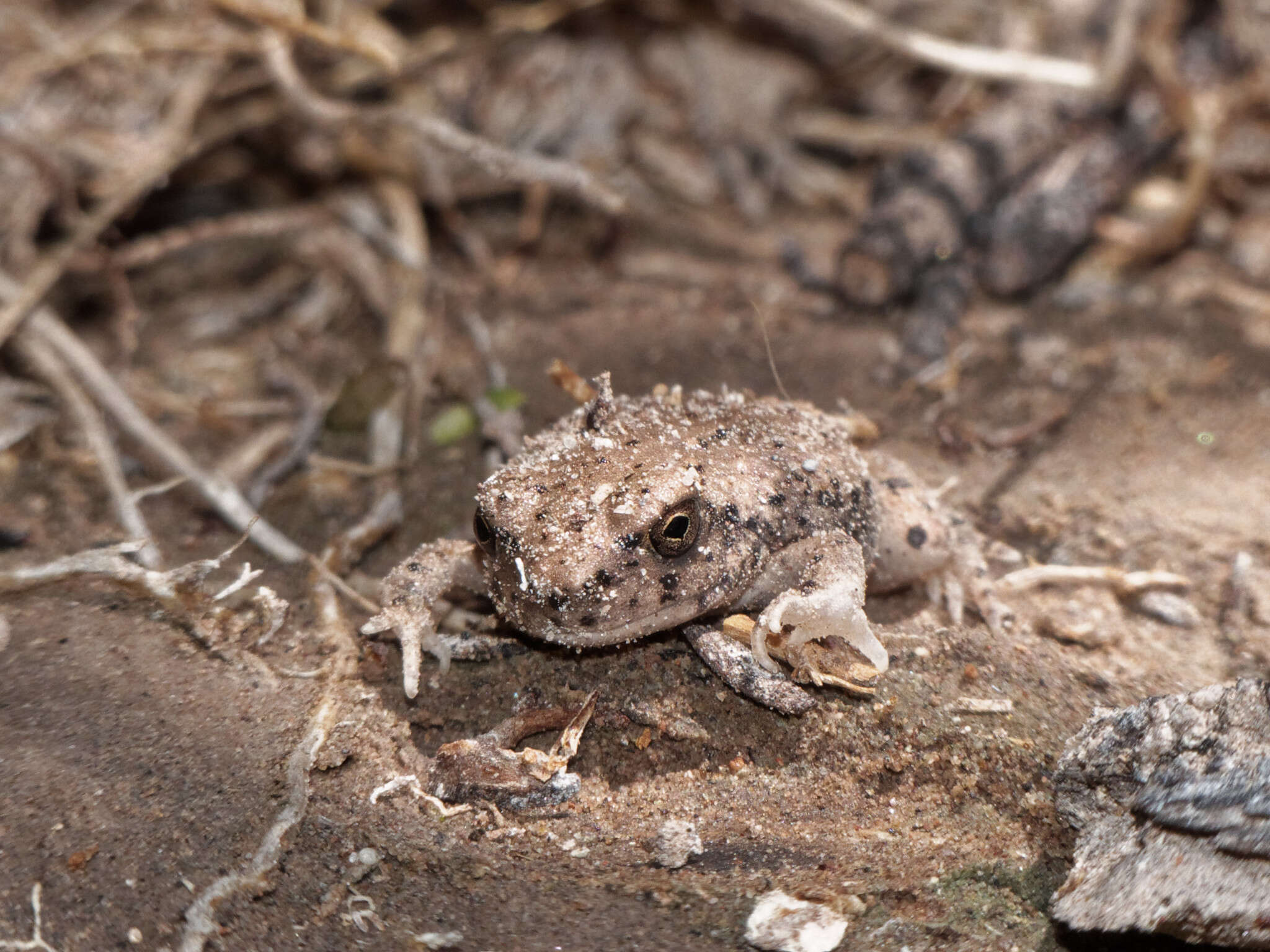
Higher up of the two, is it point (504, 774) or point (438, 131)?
point (438, 131)

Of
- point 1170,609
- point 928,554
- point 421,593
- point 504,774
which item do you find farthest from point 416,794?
point 1170,609

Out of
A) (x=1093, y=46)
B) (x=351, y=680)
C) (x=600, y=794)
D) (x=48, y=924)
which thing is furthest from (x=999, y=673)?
(x=1093, y=46)

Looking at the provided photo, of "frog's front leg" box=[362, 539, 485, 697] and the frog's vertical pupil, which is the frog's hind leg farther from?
"frog's front leg" box=[362, 539, 485, 697]

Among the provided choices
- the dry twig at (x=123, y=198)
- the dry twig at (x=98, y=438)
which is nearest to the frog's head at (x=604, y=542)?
the dry twig at (x=98, y=438)

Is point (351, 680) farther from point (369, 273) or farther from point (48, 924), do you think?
point (369, 273)

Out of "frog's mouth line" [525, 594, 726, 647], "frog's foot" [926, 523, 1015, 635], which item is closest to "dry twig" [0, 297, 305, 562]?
"frog's mouth line" [525, 594, 726, 647]

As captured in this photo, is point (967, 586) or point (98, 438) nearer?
point (967, 586)

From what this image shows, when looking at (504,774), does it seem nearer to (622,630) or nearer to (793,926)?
(622,630)
